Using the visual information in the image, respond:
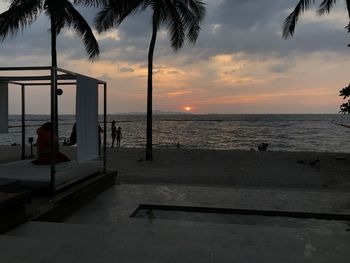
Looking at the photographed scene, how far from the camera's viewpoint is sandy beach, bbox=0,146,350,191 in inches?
436

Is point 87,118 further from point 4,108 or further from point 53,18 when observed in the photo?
point 53,18

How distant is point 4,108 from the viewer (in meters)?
9.98

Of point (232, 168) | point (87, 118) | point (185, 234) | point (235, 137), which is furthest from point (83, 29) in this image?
point (235, 137)

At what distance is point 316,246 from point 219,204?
2791 mm

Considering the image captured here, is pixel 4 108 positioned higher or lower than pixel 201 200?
higher

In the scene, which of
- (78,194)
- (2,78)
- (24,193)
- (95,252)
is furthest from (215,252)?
(2,78)

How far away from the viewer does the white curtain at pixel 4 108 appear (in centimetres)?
981

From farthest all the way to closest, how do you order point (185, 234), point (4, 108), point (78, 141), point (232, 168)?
point (232, 168) → point (4, 108) → point (78, 141) → point (185, 234)

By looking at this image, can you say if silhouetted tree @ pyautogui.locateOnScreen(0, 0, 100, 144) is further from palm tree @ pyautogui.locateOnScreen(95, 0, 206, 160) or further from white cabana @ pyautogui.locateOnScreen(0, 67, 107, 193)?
white cabana @ pyautogui.locateOnScreen(0, 67, 107, 193)

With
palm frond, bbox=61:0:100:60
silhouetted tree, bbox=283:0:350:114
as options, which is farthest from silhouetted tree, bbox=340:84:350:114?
palm frond, bbox=61:0:100:60

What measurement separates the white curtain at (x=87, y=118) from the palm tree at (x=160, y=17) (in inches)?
348

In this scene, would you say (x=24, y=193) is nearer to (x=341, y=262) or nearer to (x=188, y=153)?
(x=341, y=262)

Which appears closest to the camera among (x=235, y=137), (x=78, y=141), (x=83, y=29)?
(x=78, y=141)

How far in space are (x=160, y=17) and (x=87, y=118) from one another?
1037 cm
